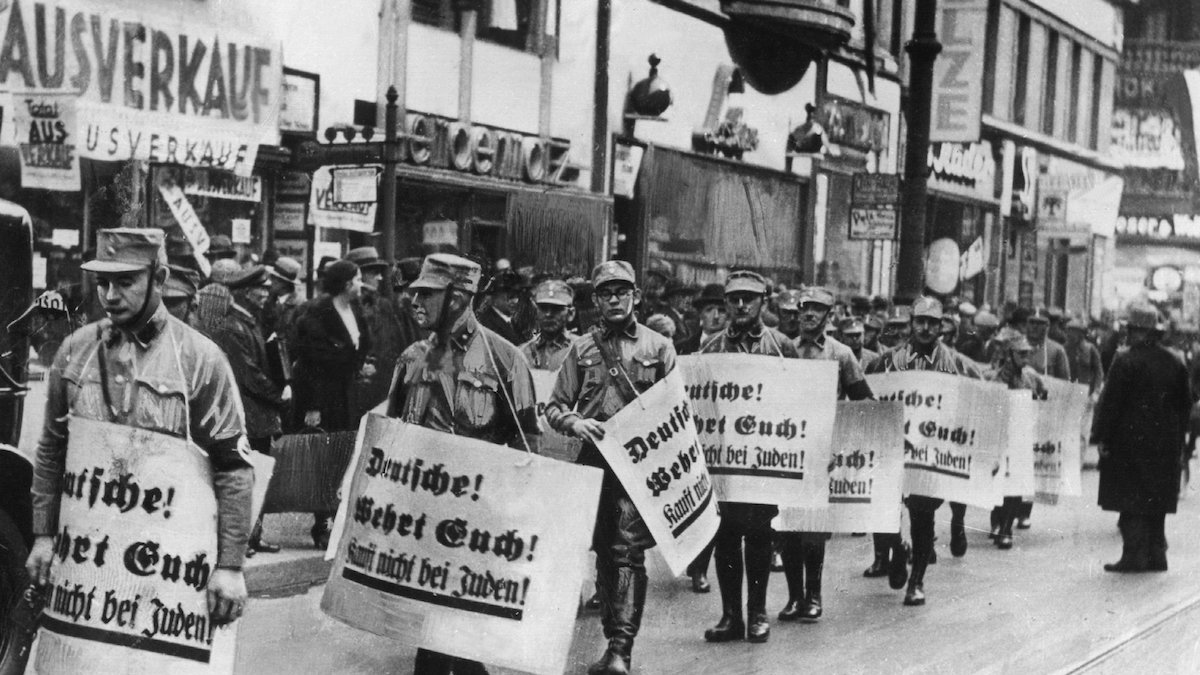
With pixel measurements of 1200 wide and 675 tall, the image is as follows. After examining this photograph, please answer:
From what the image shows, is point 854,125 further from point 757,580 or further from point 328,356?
point 757,580

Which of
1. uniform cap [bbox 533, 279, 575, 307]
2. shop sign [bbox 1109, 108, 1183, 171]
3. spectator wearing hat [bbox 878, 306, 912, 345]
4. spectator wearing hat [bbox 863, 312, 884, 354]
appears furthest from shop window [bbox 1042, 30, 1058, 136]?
uniform cap [bbox 533, 279, 575, 307]

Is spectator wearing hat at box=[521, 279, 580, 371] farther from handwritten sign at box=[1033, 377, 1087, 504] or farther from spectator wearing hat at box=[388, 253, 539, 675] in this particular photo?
handwritten sign at box=[1033, 377, 1087, 504]

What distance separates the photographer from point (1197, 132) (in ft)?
116

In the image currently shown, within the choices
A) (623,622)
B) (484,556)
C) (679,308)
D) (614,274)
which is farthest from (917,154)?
(484,556)

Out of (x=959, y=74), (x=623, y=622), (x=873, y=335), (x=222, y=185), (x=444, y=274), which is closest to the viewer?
(x=444, y=274)

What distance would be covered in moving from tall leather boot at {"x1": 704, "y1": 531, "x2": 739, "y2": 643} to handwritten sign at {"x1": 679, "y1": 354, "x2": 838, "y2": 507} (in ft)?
0.96

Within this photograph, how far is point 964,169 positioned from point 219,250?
80.8 feet

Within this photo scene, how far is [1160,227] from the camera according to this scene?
48.6 metres

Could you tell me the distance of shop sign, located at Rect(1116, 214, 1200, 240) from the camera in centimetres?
4825

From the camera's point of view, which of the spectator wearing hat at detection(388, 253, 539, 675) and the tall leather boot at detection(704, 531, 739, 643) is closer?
the spectator wearing hat at detection(388, 253, 539, 675)

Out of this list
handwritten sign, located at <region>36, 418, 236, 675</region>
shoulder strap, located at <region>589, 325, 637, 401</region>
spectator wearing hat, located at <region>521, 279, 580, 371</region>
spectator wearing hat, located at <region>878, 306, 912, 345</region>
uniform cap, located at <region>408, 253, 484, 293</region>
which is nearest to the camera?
handwritten sign, located at <region>36, 418, 236, 675</region>

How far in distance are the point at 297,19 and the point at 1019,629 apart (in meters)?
9.69

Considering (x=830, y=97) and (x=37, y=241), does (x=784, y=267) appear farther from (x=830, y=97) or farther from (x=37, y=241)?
(x=37, y=241)

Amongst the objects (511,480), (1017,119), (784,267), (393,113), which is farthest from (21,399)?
(1017,119)
